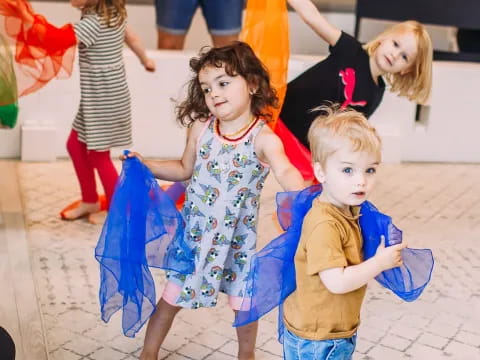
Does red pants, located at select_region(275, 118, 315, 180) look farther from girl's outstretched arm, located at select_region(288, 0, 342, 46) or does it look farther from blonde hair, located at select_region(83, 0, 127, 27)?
blonde hair, located at select_region(83, 0, 127, 27)

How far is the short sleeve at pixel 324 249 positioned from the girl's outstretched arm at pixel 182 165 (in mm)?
542

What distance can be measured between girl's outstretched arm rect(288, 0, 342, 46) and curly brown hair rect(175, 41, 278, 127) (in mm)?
639

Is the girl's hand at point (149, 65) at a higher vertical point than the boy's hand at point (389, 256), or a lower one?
lower

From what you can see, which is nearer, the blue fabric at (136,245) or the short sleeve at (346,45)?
the blue fabric at (136,245)

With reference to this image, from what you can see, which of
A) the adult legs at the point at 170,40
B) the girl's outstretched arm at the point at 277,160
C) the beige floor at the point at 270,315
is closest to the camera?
the girl's outstretched arm at the point at 277,160

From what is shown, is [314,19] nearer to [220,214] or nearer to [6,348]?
[220,214]

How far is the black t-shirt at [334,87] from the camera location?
2938mm

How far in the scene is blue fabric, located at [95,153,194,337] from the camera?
7.00ft

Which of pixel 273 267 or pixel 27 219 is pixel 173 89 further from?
pixel 273 267

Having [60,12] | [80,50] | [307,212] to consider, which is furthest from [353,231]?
[60,12]

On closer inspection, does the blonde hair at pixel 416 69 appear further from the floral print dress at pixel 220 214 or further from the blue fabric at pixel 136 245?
the blue fabric at pixel 136 245

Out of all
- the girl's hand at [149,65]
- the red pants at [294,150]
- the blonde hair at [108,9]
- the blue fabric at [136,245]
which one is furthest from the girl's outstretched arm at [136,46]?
the blue fabric at [136,245]

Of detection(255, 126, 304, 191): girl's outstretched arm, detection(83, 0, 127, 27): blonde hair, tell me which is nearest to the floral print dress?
detection(255, 126, 304, 191): girl's outstretched arm

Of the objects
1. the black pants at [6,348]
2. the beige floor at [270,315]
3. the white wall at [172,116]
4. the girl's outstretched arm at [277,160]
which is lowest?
the beige floor at [270,315]
